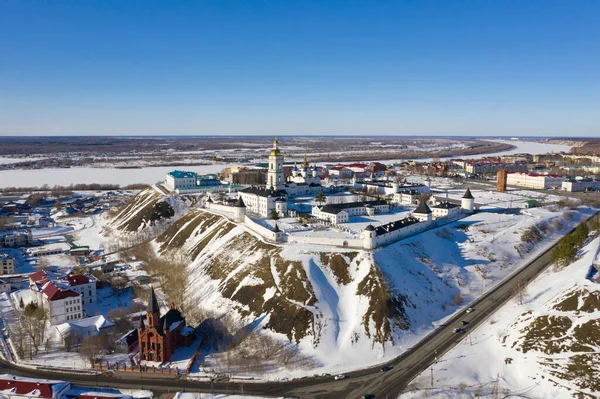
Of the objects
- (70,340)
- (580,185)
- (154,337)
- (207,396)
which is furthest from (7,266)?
(580,185)

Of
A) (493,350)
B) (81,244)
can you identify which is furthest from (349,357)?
(81,244)

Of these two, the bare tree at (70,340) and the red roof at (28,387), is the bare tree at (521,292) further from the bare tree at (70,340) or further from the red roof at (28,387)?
the bare tree at (70,340)

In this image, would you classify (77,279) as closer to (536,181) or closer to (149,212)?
(149,212)

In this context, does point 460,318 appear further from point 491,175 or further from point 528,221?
point 491,175

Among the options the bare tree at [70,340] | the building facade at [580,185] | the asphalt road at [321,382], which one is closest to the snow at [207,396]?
the asphalt road at [321,382]

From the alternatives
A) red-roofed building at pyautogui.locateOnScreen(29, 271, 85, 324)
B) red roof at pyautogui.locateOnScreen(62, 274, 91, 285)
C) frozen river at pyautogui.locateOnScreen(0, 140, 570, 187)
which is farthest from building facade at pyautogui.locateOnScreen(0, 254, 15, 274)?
frozen river at pyautogui.locateOnScreen(0, 140, 570, 187)

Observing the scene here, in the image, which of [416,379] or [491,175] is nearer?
[416,379]

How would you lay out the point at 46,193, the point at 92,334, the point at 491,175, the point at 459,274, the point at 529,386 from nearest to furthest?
the point at 529,386 → the point at 92,334 → the point at 459,274 → the point at 46,193 → the point at 491,175

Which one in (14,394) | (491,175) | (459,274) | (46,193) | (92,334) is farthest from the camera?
(491,175)

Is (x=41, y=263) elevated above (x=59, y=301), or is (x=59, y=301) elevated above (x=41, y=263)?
(x=59, y=301)
